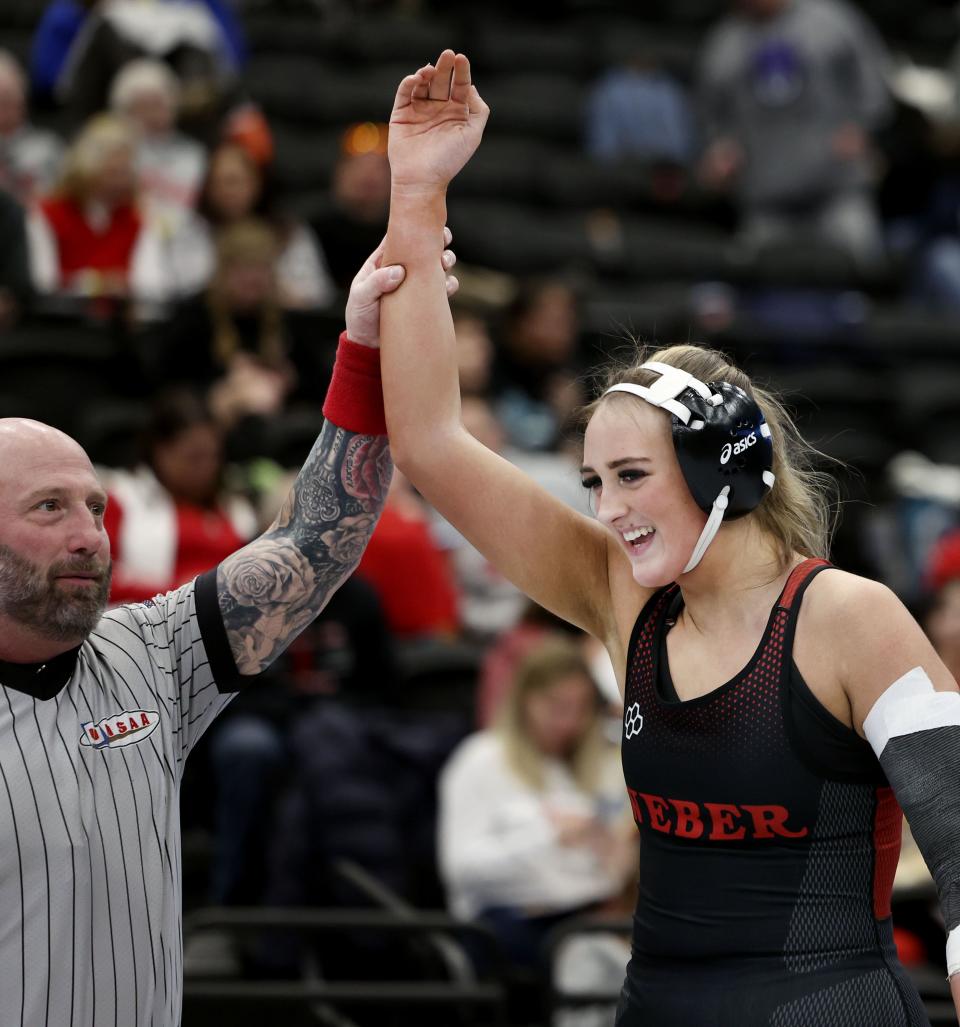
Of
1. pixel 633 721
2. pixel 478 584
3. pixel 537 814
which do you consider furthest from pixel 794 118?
pixel 633 721

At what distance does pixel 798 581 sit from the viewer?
2.56 m

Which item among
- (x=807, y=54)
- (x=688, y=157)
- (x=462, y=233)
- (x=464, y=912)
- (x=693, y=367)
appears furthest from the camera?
(x=688, y=157)

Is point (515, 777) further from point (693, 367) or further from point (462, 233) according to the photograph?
point (462, 233)

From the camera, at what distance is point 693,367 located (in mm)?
2732

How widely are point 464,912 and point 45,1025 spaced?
3101mm

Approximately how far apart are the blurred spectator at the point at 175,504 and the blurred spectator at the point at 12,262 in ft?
5.18

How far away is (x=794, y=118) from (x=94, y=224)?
190 inches

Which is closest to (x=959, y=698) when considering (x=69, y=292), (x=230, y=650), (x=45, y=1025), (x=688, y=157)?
(x=230, y=650)

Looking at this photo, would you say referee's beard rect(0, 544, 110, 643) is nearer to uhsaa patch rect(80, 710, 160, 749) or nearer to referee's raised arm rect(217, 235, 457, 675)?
uhsaa patch rect(80, 710, 160, 749)

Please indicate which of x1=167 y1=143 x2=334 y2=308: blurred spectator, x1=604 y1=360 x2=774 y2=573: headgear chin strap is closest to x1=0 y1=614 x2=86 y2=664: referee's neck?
x1=604 y1=360 x2=774 y2=573: headgear chin strap

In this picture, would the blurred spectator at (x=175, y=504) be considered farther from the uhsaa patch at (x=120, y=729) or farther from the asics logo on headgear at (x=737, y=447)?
the asics logo on headgear at (x=737, y=447)

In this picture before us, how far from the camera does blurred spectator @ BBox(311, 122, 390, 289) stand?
8992mm

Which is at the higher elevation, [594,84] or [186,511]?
[594,84]

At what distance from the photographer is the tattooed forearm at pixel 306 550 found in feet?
9.29
